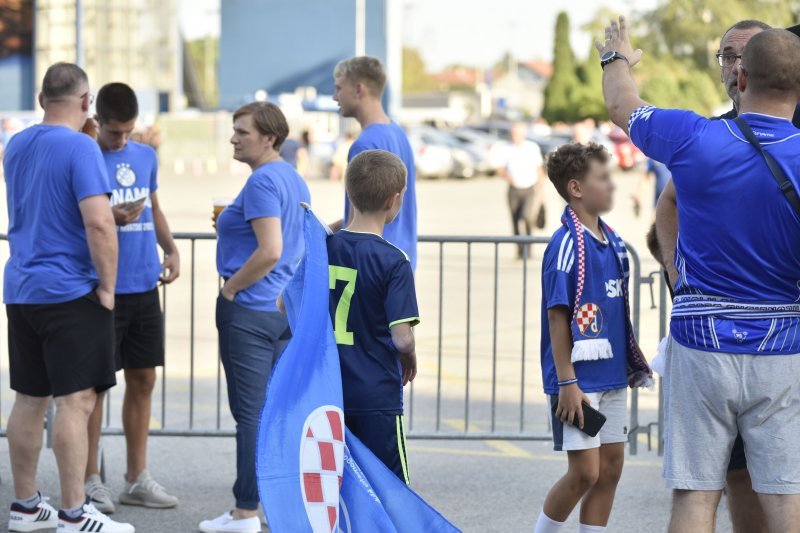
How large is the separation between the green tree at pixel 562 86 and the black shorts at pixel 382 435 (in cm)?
7408

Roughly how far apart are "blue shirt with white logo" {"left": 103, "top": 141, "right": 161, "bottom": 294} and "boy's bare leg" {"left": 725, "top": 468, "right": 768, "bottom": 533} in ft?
9.62

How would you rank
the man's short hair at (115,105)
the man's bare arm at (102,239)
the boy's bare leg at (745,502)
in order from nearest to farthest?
the boy's bare leg at (745,502) < the man's bare arm at (102,239) < the man's short hair at (115,105)

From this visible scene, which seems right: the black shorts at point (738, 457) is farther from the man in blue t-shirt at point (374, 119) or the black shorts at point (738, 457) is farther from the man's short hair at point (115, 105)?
the man's short hair at point (115, 105)

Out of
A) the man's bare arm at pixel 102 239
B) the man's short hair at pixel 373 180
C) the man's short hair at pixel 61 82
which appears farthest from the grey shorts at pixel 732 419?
the man's short hair at pixel 61 82

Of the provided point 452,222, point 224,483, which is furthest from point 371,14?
point 224,483

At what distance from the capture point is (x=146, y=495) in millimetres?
6094

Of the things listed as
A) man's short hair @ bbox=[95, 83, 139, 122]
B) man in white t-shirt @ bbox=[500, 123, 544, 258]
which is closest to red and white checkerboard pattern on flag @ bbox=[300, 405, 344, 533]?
man's short hair @ bbox=[95, 83, 139, 122]

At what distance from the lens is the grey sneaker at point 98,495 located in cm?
595

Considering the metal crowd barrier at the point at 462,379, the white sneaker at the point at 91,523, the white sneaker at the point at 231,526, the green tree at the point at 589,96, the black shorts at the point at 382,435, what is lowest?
the white sneaker at the point at 231,526

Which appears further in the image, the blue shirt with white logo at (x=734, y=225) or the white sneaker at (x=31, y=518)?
the white sneaker at (x=31, y=518)

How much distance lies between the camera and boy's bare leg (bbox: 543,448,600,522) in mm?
4621

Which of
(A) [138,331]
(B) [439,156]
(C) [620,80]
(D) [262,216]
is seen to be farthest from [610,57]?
(B) [439,156]

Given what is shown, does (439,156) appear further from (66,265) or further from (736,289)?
(736,289)

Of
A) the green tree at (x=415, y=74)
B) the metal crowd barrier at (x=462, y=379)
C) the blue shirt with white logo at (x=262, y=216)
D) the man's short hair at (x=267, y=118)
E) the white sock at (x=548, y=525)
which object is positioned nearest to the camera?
the white sock at (x=548, y=525)
